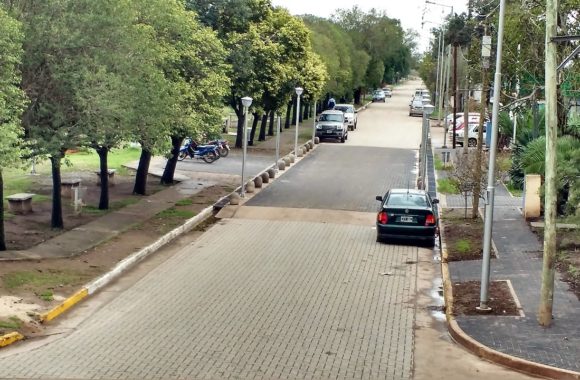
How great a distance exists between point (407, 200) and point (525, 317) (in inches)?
309

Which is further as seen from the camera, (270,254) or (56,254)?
(270,254)

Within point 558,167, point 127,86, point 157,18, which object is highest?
point 157,18

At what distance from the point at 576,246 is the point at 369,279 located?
5.25m

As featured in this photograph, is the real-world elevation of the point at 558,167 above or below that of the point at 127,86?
below

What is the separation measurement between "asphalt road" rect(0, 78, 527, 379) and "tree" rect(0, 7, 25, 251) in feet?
10.1

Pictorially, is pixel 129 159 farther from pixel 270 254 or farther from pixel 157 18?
pixel 270 254

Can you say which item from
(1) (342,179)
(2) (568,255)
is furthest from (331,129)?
(2) (568,255)

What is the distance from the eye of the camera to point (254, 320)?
1511 cm

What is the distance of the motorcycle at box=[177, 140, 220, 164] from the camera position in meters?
40.7

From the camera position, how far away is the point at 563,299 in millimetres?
16172

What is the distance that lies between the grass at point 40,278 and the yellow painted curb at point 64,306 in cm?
72

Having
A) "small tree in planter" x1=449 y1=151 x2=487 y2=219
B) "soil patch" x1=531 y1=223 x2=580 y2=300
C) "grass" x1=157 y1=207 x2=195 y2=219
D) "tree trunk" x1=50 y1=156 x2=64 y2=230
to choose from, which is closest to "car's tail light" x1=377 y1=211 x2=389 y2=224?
"small tree in planter" x1=449 y1=151 x2=487 y2=219

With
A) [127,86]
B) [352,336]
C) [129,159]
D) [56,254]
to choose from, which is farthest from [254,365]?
[129,159]

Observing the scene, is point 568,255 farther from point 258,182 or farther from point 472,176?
point 258,182
